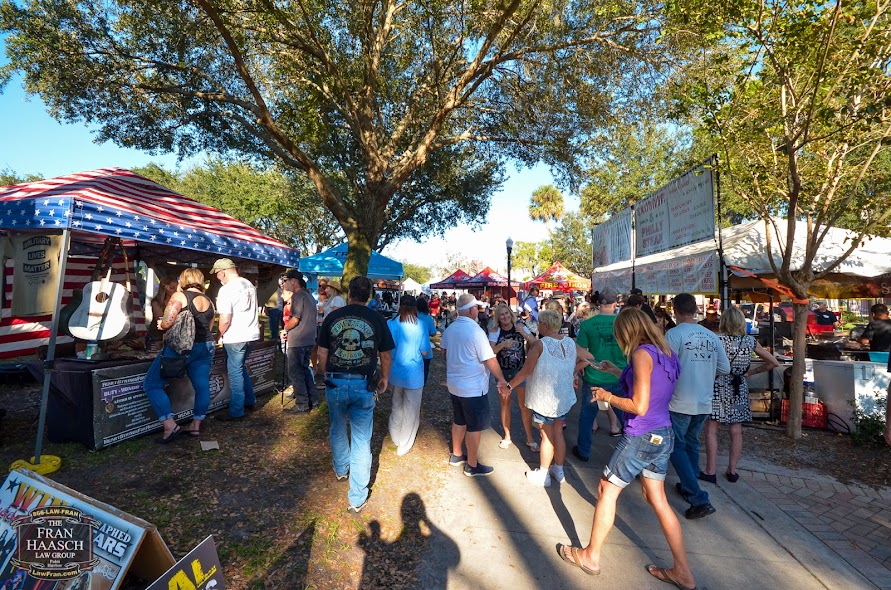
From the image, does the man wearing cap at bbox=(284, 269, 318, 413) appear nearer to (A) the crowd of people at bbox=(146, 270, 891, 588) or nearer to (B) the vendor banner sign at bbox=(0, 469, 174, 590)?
(A) the crowd of people at bbox=(146, 270, 891, 588)

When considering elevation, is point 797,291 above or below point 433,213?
below

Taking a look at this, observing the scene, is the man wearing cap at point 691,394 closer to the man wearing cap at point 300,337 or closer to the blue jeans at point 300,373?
the man wearing cap at point 300,337

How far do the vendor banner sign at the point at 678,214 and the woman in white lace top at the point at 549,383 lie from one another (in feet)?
11.8

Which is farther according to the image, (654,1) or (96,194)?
(654,1)

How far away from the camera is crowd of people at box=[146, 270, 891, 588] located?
9.21ft

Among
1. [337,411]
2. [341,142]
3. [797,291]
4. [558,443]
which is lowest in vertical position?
[558,443]

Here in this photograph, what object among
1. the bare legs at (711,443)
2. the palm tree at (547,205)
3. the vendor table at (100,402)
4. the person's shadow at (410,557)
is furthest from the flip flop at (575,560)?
the palm tree at (547,205)

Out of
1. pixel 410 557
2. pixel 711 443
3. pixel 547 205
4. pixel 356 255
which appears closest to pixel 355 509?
pixel 410 557

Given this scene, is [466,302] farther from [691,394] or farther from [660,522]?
[660,522]

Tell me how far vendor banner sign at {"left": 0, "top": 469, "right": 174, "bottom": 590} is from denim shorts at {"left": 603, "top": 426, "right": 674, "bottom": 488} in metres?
2.50

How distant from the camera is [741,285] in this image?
757 centimetres

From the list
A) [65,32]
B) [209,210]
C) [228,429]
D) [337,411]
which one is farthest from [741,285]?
[65,32]

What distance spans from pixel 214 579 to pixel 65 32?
9.14 m

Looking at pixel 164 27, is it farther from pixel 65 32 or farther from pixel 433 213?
pixel 433 213
